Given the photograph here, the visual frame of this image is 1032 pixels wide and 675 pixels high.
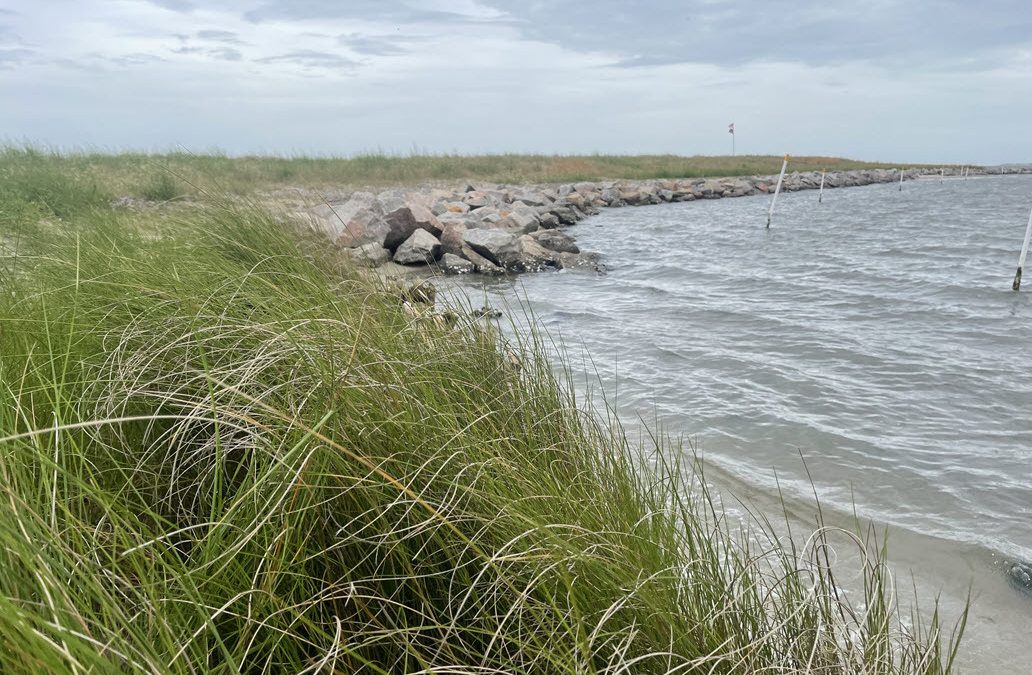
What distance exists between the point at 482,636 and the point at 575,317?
652cm

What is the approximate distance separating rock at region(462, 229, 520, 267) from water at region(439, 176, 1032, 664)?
0.52 metres

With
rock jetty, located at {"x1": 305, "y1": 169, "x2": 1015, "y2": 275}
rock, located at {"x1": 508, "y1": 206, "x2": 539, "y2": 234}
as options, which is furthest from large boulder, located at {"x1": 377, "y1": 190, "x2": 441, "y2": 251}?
rock, located at {"x1": 508, "y1": 206, "x2": 539, "y2": 234}

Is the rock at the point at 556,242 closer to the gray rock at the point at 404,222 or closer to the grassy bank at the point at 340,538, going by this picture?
the gray rock at the point at 404,222

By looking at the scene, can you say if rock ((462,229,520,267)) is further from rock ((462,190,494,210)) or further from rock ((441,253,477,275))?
rock ((462,190,494,210))

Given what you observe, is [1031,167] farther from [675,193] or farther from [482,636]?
[482,636]

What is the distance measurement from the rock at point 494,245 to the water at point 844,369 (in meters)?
0.52

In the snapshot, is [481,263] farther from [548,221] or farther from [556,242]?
[548,221]

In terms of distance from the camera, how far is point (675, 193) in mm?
28922

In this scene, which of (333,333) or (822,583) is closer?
(822,583)

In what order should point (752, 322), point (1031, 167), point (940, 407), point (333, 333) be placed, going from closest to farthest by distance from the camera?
1. point (333, 333)
2. point (940, 407)
3. point (752, 322)
4. point (1031, 167)

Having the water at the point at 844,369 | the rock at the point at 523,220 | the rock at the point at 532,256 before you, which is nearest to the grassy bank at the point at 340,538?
the water at the point at 844,369

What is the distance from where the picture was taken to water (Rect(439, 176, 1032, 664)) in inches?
152

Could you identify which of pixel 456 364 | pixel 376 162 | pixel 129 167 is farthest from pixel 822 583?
pixel 376 162

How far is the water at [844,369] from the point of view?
3852mm
